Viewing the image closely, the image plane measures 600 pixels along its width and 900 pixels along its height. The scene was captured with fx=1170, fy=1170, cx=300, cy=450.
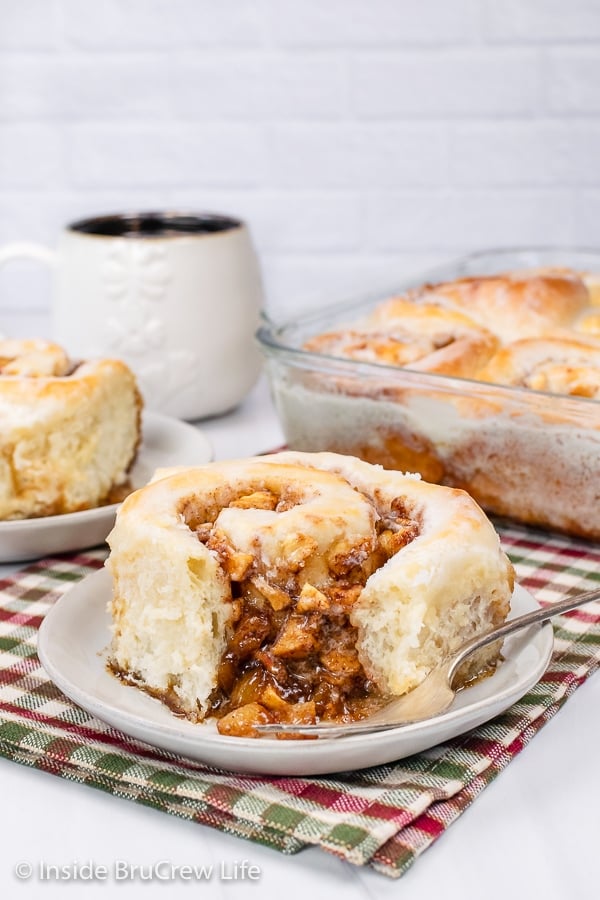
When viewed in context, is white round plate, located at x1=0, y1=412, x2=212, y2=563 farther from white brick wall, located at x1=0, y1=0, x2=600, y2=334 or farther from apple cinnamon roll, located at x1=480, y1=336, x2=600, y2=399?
white brick wall, located at x1=0, y1=0, x2=600, y2=334

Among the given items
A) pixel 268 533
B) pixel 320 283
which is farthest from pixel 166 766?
pixel 320 283

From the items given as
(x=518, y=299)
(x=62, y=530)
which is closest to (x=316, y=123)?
(x=518, y=299)

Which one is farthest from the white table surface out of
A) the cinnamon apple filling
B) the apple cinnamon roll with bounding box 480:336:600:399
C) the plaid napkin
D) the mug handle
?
the mug handle

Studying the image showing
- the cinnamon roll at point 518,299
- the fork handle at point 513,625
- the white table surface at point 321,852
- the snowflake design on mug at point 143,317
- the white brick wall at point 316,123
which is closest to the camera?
the white table surface at point 321,852

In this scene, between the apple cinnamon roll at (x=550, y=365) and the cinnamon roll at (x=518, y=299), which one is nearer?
the apple cinnamon roll at (x=550, y=365)

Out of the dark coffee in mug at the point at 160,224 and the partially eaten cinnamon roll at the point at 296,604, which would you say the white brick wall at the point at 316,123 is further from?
the partially eaten cinnamon roll at the point at 296,604

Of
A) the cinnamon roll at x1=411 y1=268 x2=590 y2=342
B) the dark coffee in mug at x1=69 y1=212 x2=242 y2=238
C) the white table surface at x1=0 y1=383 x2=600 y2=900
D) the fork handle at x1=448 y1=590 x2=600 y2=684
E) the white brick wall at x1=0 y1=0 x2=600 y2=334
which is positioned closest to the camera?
the white table surface at x1=0 y1=383 x2=600 y2=900

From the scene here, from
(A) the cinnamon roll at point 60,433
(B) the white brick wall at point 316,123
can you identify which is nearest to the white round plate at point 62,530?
(A) the cinnamon roll at point 60,433
